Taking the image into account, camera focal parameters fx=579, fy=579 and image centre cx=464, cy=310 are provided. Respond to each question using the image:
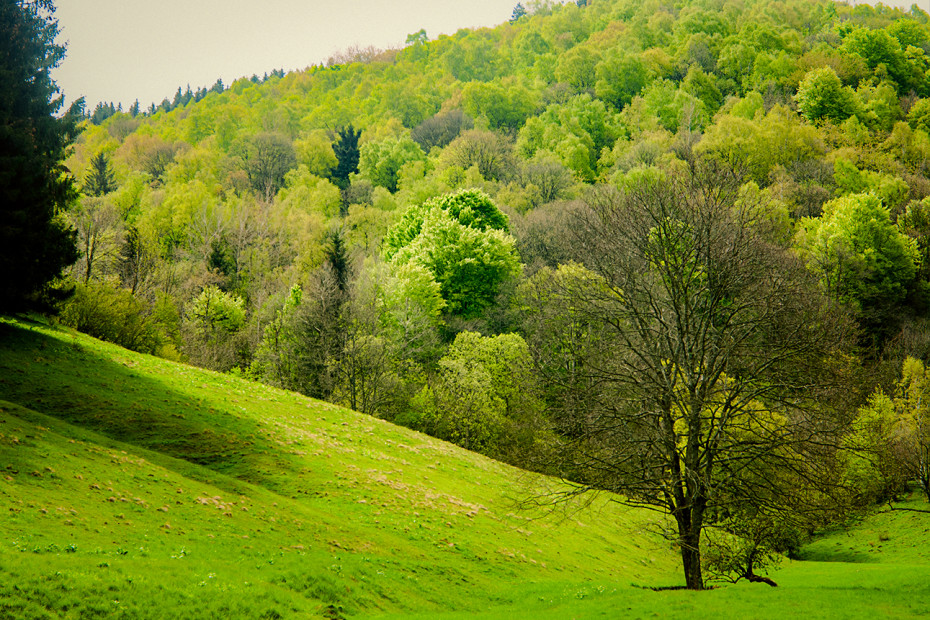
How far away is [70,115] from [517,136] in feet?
342

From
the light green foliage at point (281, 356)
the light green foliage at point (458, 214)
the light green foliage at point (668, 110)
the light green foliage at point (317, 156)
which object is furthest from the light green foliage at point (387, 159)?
the light green foliage at point (281, 356)

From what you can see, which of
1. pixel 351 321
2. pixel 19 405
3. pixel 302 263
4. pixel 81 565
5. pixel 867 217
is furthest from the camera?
pixel 302 263

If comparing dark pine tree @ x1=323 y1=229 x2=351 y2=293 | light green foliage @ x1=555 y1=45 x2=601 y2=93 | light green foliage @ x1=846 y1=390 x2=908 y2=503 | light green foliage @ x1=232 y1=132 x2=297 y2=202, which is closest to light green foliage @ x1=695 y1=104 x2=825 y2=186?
light green foliage @ x1=846 y1=390 x2=908 y2=503

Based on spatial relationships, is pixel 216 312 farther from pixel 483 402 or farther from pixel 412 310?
pixel 483 402

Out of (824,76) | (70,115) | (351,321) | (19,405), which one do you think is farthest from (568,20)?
→ (19,405)

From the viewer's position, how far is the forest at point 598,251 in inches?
739

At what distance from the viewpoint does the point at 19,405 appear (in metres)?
22.6

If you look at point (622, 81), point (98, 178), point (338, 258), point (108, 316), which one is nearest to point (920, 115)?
point (622, 81)

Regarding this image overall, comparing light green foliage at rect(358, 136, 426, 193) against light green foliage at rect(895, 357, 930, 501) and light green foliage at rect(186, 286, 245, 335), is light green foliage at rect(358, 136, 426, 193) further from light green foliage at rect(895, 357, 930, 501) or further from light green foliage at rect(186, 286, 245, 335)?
light green foliage at rect(895, 357, 930, 501)

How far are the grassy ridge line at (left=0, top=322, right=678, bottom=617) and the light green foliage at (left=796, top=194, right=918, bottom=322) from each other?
3796cm

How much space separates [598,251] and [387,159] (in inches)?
3877

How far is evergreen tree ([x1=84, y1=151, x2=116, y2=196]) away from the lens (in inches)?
3831

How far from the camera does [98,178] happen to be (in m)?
99.2

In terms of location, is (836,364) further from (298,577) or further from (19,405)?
(19,405)
